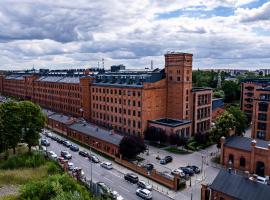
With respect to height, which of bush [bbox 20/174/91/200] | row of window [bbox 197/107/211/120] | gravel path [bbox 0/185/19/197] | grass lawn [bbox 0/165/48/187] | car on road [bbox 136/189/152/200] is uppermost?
row of window [bbox 197/107/211/120]

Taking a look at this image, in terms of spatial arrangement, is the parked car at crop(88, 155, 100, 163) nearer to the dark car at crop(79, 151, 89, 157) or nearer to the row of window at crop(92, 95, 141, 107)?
the dark car at crop(79, 151, 89, 157)

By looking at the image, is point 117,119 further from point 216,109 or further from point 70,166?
point 216,109

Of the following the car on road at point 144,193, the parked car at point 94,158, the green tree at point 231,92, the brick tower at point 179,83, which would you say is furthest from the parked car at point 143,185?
the green tree at point 231,92

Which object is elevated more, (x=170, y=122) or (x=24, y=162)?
(x=170, y=122)

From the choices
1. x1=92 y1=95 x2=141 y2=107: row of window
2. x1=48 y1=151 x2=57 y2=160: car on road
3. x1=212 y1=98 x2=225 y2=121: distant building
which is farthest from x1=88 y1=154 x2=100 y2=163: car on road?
x1=212 y1=98 x2=225 y2=121: distant building

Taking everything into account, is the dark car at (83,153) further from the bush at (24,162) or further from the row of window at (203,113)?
the row of window at (203,113)

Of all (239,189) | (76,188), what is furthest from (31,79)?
(239,189)

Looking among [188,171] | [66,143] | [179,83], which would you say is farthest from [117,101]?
[188,171]
